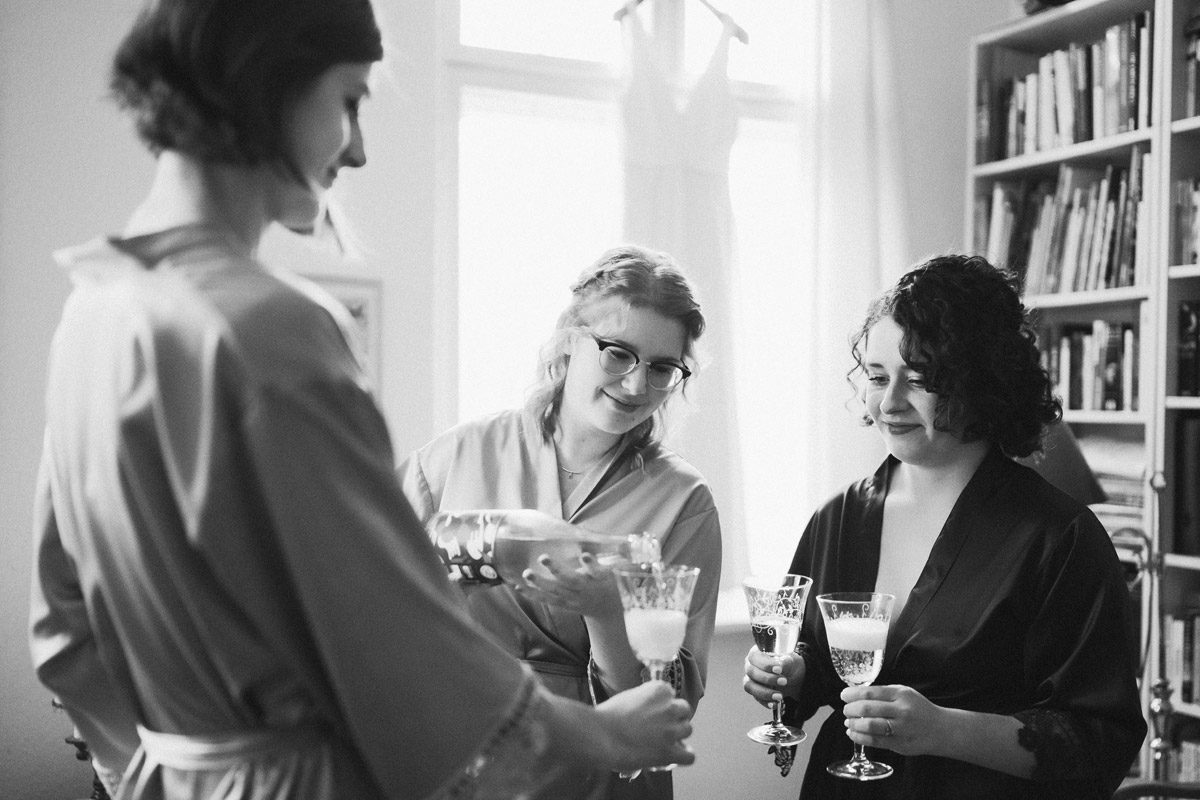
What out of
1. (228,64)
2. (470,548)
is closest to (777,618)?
(470,548)

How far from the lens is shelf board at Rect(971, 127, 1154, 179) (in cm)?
316

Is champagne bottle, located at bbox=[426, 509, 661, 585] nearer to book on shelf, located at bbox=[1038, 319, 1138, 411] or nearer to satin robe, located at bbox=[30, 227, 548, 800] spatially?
satin robe, located at bbox=[30, 227, 548, 800]

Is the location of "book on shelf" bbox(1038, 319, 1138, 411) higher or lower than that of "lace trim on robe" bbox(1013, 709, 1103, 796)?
higher

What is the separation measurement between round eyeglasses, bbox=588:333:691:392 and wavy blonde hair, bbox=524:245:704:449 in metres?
0.06

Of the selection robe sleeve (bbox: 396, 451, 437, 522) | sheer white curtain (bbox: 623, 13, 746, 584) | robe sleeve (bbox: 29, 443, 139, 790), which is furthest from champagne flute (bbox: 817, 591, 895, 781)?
sheer white curtain (bbox: 623, 13, 746, 584)

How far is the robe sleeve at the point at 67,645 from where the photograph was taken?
97 cm

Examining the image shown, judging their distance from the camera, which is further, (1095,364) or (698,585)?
(1095,364)

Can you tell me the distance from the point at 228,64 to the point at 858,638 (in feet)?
3.68

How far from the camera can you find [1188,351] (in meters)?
3.04

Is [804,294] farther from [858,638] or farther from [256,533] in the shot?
[256,533]

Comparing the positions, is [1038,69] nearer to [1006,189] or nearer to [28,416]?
[1006,189]

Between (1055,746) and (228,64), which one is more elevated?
(228,64)

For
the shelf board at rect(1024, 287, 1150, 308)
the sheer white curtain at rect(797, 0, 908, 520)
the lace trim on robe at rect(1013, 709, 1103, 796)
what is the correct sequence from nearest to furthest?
the lace trim on robe at rect(1013, 709, 1103, 796)
the shelf board at rect(1024, 287, 1150, 308)
the sheer white curtain at rect(797, 0, 908, 520)

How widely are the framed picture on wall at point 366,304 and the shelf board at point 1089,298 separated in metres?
1.93
